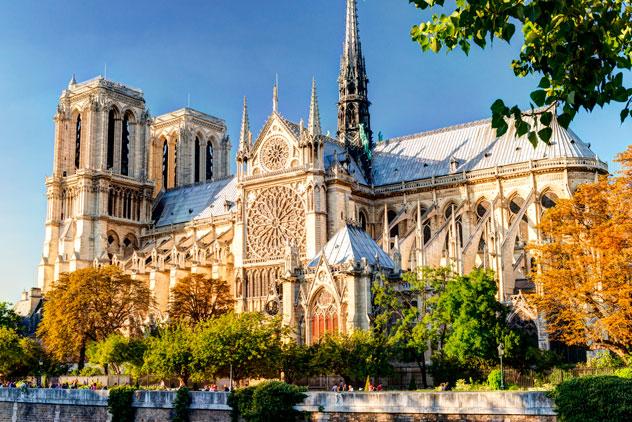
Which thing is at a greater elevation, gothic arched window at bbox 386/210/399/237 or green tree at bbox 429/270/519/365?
gothic arched window at bbox 386/210/399/237

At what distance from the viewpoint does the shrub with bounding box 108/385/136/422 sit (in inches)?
1300

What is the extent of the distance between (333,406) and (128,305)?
3359 centimetres

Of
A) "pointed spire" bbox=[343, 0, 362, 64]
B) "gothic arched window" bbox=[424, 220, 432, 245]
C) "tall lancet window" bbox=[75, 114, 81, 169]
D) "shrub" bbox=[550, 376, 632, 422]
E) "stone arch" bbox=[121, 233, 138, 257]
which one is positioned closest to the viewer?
"shrub" bbox=[550, 376, 632, 422]

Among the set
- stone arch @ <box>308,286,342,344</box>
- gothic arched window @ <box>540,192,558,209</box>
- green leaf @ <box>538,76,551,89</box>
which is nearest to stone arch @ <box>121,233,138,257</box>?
gothic arched window @ <box>540,192,558,209</box>

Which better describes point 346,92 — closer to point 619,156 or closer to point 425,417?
point 619,156

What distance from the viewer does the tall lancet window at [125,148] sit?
265 feet

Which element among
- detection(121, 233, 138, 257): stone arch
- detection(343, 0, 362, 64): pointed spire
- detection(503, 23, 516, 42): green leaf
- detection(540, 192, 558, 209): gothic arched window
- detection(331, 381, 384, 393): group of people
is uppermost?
detection(343, 0, 362, 64): pointed spire

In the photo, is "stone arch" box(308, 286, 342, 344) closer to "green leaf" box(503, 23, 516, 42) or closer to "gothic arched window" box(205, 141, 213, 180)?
"green leaf" box(503, 23, 516, 42)

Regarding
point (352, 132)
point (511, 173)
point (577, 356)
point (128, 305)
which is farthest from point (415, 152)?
point (577, 356)

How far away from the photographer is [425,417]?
84.0 feet

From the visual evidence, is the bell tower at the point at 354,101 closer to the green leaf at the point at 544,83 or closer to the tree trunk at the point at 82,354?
the tree trunk at the point at 82,354

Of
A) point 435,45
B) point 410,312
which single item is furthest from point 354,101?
point 435,45

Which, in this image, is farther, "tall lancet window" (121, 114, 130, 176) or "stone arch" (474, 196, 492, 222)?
"tall lancet window" (121, 114, 130, 176)

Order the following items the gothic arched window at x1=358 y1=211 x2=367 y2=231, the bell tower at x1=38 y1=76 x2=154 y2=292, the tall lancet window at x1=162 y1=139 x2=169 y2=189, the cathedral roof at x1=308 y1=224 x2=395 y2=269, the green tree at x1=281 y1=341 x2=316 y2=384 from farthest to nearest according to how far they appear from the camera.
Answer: the tall lancet window at x1=162 y1=139 x2=169 y2=189
the bell tower at x1=38 y1=76 x2=154 y2=292
the gothic arched window at x1=358 y1=211 x2=367 y2=231
the cathedral roof at x1=308 y1=224 x2=395 y2=269
the green tree at x1=281 y1=341 x2=316 y2=384
